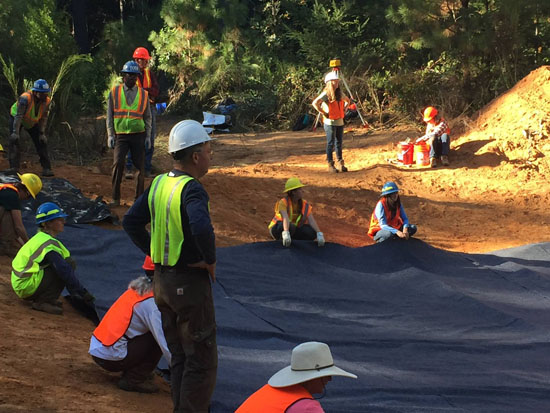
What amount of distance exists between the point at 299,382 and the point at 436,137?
36.8 feet

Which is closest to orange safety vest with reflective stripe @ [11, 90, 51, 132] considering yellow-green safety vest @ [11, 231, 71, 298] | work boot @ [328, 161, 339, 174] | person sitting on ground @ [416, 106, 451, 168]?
yellow-green safety vest @ [11, 231, 71, 298]

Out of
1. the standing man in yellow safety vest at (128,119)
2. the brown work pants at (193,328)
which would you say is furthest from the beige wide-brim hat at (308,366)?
the standing man in yellow safety vest at (128,119)

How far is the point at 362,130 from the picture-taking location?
57.2ft

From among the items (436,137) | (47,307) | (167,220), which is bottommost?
(47,307)

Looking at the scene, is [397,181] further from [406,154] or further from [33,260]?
[33,260]

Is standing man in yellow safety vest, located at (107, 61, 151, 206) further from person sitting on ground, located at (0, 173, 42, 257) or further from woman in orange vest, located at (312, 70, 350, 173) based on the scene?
woman in orange vest, located at (312, 70, 350, 173)

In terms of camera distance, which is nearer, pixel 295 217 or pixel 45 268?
pixel 45 268

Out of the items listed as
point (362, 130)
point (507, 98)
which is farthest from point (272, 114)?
point (507, 98)

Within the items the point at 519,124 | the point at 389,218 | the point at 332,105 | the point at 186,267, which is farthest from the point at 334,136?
the point at 186,267

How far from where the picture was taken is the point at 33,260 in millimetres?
6020

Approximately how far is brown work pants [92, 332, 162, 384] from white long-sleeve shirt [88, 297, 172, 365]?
0.03 m

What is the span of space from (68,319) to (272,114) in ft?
44.7

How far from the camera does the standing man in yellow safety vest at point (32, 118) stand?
10133 millimetres

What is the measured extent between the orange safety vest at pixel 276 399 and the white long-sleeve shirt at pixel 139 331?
142 centimetres
